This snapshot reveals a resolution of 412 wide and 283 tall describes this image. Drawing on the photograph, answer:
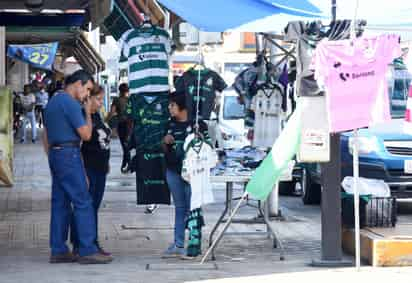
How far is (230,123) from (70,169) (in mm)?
14070

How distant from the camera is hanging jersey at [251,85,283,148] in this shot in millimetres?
12977

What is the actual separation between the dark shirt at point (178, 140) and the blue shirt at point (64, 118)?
903 mm

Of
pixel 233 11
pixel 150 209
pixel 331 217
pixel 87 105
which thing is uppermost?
pixel 233 11

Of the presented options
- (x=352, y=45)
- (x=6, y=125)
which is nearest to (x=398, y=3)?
(x=352, y=45)

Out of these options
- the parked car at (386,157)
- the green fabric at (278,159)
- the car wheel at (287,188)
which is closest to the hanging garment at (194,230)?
the green fabric at (278,159)

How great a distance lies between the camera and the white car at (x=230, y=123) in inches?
913

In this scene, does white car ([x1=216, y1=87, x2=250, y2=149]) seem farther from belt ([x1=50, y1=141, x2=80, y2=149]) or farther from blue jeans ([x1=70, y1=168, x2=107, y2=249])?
belt ([x1=50, y1=141, x2=80, y2=149])

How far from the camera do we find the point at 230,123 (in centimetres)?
2455

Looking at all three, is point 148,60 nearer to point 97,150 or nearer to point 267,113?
point 97,150

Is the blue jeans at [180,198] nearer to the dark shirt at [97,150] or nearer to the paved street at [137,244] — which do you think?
the paved street at [137,244]

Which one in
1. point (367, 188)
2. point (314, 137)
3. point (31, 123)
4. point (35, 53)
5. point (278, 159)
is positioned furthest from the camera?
point (31, 123)

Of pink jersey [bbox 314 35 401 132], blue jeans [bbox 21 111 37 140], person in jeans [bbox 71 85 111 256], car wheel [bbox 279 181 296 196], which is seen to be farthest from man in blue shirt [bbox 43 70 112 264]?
blue jeans [bbox 21 111 37 140]

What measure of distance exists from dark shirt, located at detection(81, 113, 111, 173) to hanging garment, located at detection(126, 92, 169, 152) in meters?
0.66

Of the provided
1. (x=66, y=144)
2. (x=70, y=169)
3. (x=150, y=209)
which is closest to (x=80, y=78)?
(x=66, y=144)
